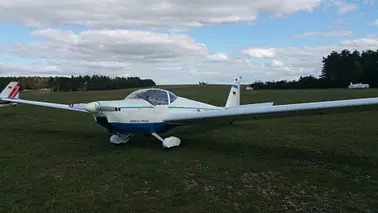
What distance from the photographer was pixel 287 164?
612 cm

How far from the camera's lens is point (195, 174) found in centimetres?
553

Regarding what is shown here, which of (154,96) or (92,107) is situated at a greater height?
(154,96)

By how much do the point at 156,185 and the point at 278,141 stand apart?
15.3ft

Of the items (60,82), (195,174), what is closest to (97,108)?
(195,174)

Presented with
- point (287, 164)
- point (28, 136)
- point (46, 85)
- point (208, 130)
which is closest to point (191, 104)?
Result: point (208, 130)

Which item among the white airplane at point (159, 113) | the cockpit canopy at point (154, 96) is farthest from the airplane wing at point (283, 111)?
the cockpit canopy at point (154, 96)

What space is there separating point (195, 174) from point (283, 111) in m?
2.37

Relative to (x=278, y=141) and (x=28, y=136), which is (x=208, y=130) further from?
(x=28, y=136)

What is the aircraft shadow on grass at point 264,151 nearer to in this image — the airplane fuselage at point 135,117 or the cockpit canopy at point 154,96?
the airplane fuselage at point 135,117

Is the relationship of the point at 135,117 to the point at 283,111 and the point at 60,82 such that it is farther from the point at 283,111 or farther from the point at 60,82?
the point at 60,82

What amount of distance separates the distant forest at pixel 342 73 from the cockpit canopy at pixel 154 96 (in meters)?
71.1

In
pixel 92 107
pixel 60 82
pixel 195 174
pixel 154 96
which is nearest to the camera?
pixel 195 174

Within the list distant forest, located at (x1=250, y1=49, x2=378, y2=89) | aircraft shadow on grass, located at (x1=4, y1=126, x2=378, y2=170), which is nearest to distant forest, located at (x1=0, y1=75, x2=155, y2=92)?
distant forest, located at (x1=250, y1=49, x2=378, y2=89)

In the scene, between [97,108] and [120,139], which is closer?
[97,108]
